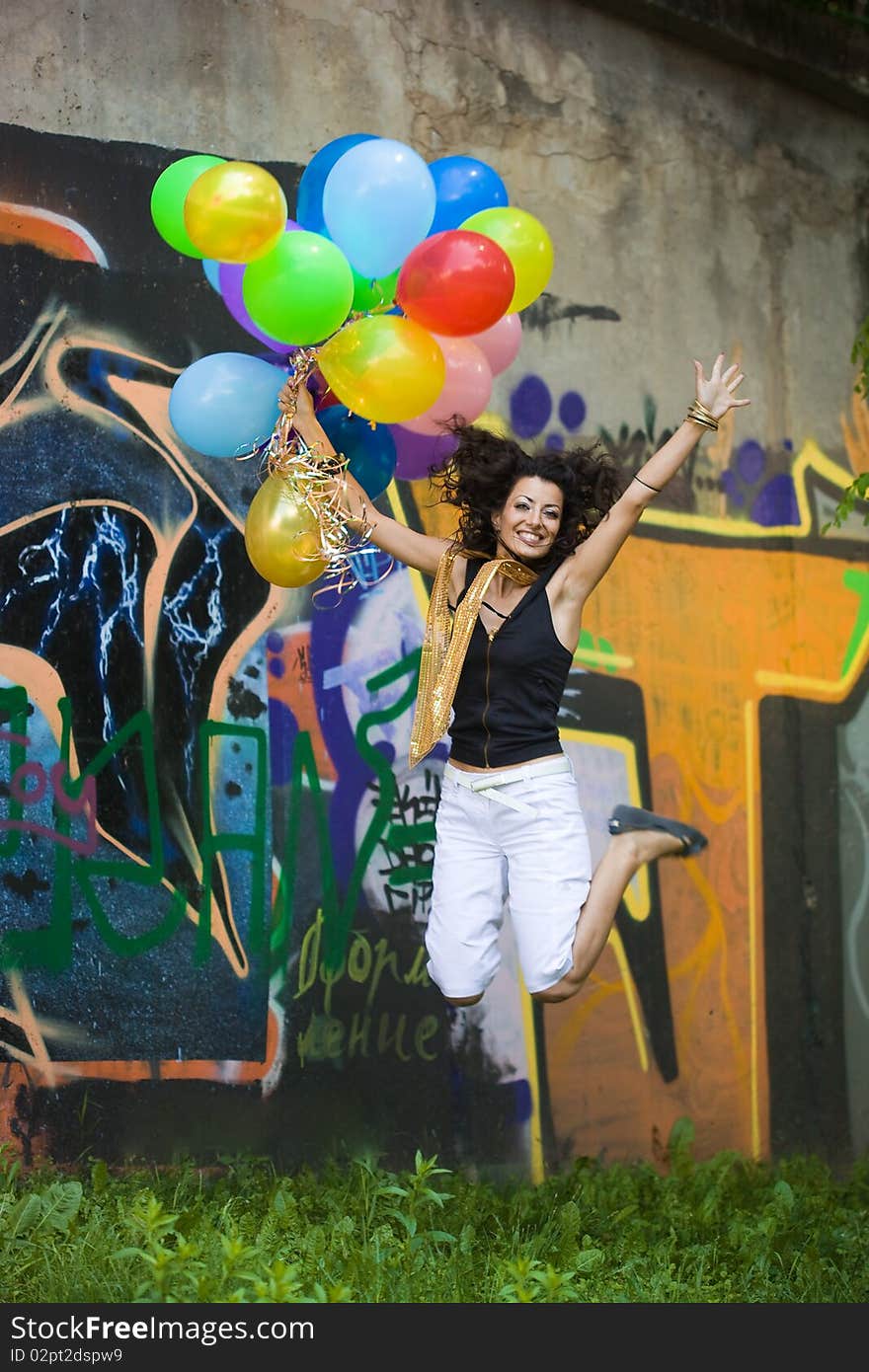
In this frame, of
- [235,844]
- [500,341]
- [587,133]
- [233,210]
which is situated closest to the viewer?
[233,210]

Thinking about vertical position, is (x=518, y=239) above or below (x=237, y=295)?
above

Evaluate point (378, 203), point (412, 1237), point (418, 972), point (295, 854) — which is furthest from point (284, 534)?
point (418, 972)

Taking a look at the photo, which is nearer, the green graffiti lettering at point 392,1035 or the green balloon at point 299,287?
the green balloon at point 299,287

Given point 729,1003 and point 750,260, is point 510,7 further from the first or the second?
point 729,1003

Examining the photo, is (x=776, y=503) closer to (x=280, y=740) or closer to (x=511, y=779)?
(x=280, y=740)

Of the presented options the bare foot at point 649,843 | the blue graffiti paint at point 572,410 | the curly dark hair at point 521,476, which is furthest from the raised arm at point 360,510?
the blue graffiti paint at point 572,410

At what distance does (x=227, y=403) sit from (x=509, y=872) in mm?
1539

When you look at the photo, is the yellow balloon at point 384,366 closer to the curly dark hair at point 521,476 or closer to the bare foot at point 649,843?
the curly dark hair at point 521,476

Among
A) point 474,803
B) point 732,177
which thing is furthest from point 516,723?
point 732,177

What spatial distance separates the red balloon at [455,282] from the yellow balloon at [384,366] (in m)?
0.07

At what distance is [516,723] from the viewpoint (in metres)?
4.33

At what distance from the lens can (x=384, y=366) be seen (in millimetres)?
3941

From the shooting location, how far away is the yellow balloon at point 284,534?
4121 millimetres

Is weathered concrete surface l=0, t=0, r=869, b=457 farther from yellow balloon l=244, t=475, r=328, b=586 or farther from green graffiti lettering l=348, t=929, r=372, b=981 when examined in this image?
green graffiti lettering l=348, t=929, r=372, b=981
